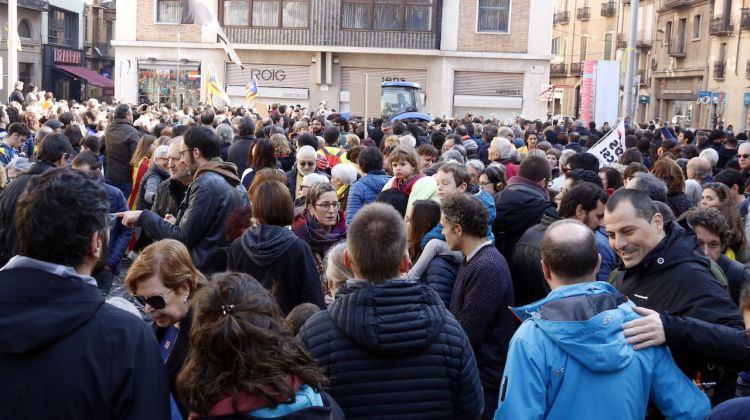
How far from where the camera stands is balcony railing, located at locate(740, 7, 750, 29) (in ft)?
129

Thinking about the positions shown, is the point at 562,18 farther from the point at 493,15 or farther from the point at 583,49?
the point at 493,15

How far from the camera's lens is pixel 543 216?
616 cm

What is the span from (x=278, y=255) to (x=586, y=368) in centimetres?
231

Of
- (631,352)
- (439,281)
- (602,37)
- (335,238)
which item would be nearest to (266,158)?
(335,238)

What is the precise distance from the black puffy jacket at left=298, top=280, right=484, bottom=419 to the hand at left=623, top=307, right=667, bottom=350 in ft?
2.04

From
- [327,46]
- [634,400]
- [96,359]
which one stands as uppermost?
[327,46]

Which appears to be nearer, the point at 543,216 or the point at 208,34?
the point at 543,216

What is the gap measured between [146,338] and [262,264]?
2499 millimetres

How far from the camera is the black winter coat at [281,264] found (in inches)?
201

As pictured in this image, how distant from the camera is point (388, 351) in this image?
10.4 feet

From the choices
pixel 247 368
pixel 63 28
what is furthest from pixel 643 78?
pixel 247 368

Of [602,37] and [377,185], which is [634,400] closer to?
[377,185]

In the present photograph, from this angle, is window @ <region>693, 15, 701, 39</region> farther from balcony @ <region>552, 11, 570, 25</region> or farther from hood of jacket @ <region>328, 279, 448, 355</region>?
hood of jacket @ <region>328, 279, 448, 355</region>

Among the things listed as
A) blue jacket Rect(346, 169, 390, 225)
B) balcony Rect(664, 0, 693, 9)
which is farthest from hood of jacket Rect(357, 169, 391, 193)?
balcony Rect(664, 0, 693, 9)
